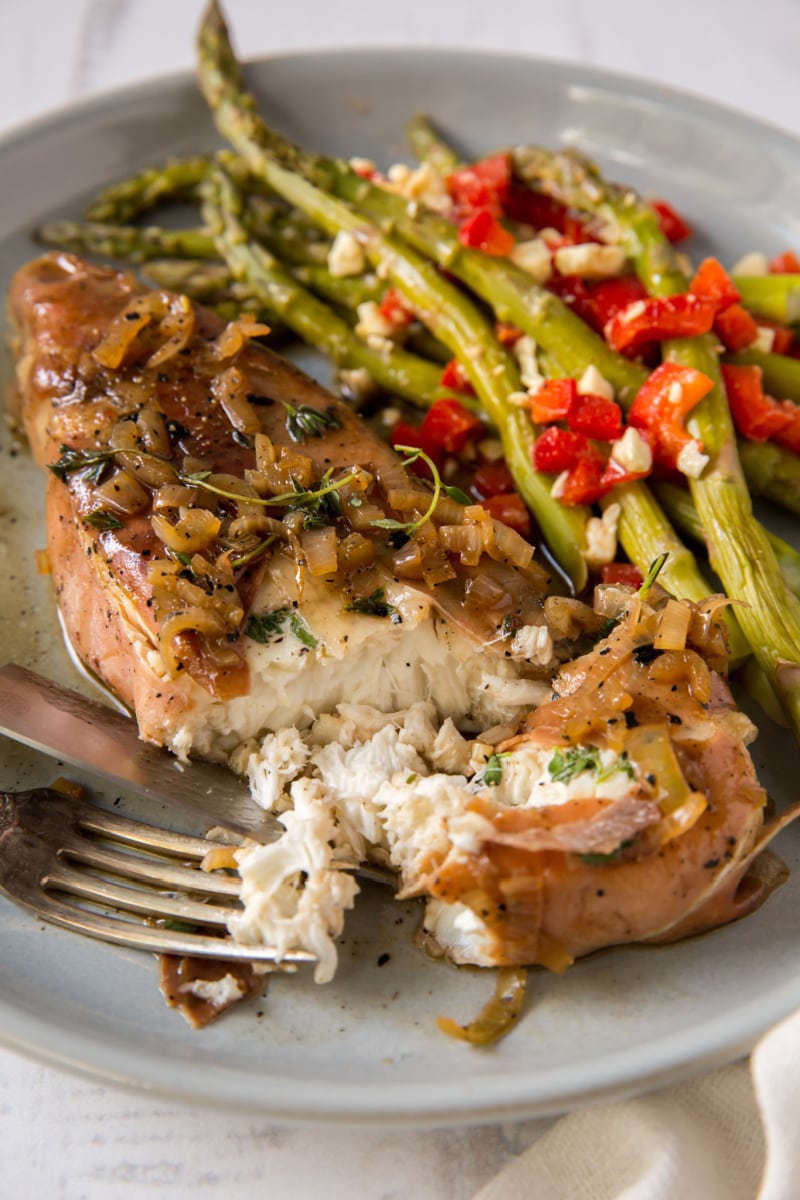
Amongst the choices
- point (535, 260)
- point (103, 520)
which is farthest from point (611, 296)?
point (103, 520)

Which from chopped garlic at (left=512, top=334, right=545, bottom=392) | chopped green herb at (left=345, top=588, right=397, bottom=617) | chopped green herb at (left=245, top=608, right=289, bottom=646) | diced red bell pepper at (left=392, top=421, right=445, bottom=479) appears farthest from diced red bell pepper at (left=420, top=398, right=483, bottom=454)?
chopped green herb at (left=245, top=608, right=289, bottom=646)

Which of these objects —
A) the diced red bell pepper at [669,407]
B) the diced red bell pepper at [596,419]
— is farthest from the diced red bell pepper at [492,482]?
the diced red bell pepper at [669,407]

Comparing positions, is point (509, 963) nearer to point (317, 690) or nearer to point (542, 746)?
point (542, 746)

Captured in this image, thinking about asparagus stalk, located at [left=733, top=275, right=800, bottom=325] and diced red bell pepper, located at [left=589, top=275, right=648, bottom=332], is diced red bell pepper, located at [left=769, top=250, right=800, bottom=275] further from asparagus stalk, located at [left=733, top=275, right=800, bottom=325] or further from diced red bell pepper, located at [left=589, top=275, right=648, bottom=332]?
diced red bell pepper, located at [left=589, top=275, right=648, bottom=332]

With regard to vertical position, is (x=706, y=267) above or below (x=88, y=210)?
above

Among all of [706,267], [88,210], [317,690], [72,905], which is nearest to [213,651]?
[317,690]

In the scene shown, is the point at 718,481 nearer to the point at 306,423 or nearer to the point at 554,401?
the point at 554,401
